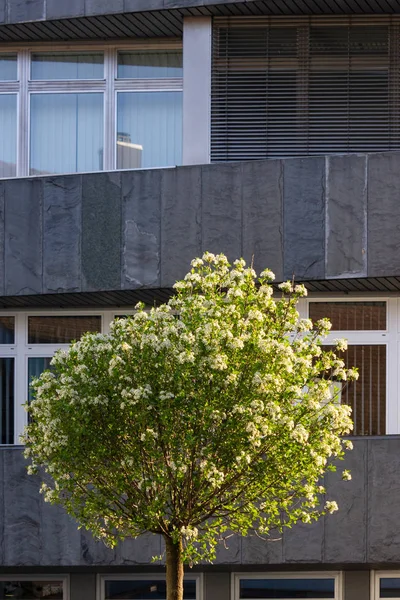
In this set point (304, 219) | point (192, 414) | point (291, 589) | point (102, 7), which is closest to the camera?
point (192, 414)

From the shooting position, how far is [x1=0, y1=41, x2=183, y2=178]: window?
2000 cm

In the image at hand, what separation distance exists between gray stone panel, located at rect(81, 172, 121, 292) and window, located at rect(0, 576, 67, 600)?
4.58 meters

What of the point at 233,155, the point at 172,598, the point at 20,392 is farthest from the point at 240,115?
the point at 172,598

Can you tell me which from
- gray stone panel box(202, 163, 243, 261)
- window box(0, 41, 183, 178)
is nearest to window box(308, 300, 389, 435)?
gray stone panel box(202, 163, 243, 261)

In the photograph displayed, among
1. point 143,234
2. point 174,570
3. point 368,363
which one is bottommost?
point 174,570

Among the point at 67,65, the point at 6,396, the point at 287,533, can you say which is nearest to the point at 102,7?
the point at 67,65

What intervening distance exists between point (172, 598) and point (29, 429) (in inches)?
94.0

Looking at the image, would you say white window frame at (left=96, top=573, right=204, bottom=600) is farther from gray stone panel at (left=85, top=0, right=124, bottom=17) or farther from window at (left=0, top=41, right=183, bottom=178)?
gray stone panel at (left=85, top=0, right=124, bottom=17)

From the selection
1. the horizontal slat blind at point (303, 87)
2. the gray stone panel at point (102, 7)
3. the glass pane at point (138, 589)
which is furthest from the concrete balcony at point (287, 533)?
the gray stone panel at point (102, 7)

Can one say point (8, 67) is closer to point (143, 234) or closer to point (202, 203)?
point (143, 234)

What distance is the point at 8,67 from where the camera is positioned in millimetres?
20469

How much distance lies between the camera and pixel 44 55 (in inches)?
801

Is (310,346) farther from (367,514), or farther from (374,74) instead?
(374,74)

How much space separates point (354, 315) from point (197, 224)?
8.71ft
